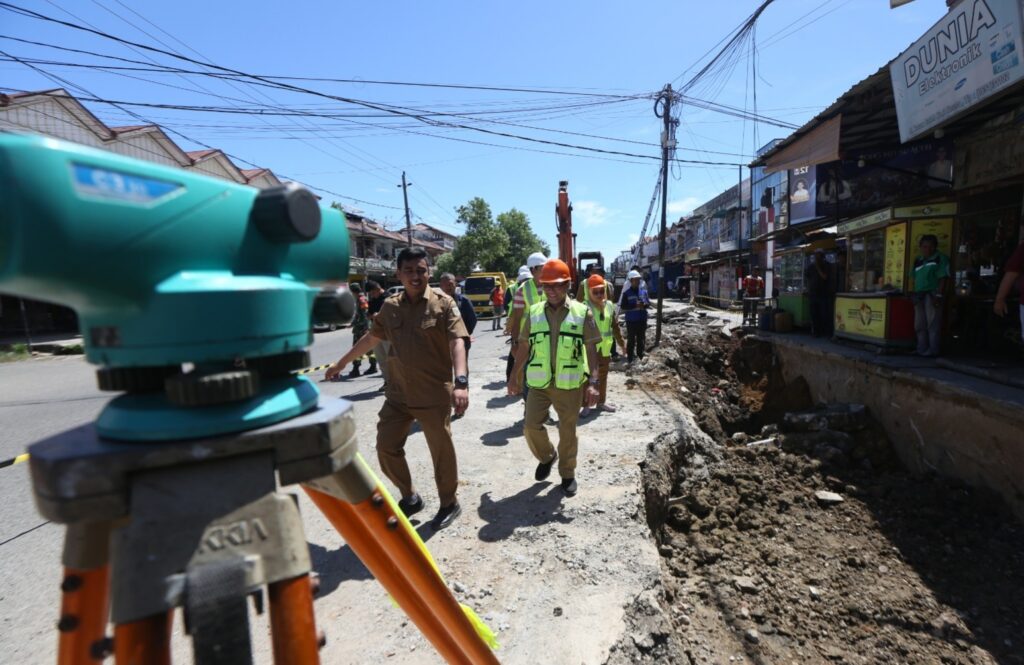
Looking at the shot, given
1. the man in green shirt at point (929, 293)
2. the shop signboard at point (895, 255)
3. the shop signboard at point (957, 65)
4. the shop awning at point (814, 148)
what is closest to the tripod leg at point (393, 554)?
the shop signboard at point (957, 65)

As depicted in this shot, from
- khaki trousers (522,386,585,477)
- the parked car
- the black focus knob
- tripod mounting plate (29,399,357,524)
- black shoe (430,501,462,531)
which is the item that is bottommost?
black shoe (430,501,462,531)

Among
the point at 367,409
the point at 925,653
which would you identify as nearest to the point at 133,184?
the point at 925,653

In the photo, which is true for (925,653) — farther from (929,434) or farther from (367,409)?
(367,409)

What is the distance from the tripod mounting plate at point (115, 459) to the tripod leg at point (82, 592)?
9 cm

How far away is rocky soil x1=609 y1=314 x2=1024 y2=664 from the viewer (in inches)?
113

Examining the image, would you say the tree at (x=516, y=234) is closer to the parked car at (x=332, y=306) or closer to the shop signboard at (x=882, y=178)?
the shop signboard at (x=882, y=178)

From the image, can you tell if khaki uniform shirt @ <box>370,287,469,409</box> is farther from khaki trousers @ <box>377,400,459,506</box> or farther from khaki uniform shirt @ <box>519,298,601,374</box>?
khaki uniform shirt @ <box>519,298,601,374</box>

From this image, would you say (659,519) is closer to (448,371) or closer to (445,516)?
(445,516)

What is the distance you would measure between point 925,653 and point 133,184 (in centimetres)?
410

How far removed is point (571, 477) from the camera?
379 centimetres

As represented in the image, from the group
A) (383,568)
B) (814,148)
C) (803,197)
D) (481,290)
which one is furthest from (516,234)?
(383,568)

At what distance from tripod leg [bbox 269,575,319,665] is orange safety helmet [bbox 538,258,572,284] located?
10.7 feet

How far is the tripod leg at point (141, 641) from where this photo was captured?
0.61 m

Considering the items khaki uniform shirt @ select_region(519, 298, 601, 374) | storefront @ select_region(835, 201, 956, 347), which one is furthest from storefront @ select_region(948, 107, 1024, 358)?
khaki uniform shirt @ select_region(519, 298, 601, 374)
